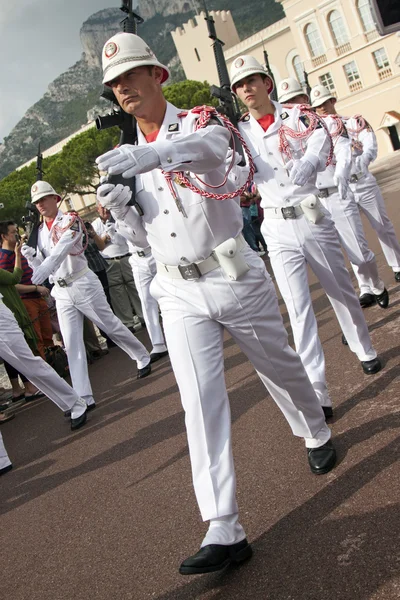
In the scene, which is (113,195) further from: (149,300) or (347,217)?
(149,300)

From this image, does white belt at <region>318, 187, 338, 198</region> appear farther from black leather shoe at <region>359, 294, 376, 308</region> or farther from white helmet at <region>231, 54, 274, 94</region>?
white helmet at <region>231, 54, 274, 94</region>

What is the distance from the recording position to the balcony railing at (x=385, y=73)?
2102 inches

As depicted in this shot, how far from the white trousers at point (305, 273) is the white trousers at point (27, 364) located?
313 cm

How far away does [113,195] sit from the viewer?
3.31 metres

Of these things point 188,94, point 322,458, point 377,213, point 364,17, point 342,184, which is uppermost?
point 188,94

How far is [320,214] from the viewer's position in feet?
16.8

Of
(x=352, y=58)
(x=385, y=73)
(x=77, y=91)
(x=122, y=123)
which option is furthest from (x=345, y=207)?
(x=77, y=91)

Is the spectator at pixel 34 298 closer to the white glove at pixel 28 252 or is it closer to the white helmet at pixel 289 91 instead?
the white glove at pixel 28 252

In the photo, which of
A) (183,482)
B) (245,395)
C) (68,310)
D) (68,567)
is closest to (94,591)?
(68,567)

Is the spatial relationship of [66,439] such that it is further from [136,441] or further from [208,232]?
[208,232]

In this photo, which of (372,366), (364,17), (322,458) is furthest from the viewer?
(364,17)

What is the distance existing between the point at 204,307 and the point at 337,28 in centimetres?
5809

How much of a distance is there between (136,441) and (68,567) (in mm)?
1998

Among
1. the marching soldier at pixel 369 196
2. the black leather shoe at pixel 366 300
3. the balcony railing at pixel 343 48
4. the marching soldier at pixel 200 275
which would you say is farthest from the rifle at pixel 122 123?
the balcony railing at pixel 343 48
